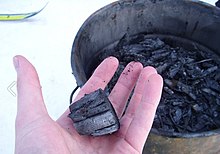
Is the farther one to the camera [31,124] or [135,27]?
[135,27]

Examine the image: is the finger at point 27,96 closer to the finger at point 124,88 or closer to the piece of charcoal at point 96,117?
the piece of charcoal at point 96,117

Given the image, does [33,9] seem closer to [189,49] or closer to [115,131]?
[189,49]

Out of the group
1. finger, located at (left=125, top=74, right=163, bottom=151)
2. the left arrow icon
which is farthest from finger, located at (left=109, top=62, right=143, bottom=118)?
the left arrow icon

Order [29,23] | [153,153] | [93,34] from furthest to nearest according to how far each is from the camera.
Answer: [29,23] → [93,34] → [153,153]

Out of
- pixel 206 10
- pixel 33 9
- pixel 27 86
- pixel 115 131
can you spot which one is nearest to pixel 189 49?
pixel 206 10

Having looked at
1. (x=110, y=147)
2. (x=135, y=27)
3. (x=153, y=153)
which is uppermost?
(x=135, y=27)

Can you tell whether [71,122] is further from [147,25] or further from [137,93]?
[147,25]

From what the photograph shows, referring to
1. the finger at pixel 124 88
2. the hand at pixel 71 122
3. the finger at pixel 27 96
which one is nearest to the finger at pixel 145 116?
the hand at pixel 71 122
